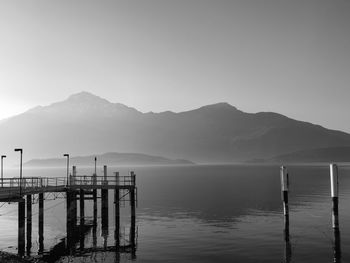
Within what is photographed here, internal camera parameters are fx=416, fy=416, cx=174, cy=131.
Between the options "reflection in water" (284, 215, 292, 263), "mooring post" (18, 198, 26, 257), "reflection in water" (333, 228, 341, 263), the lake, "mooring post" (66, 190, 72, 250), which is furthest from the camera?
"mooring post" (66, 190, 72, 250)

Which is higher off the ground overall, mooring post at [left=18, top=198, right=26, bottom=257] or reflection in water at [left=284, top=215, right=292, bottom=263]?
mooring post at [left=18, top=198, right=26, bottom=257]

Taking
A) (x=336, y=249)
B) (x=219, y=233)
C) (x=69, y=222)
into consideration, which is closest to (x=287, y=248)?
(x=336, y=249)

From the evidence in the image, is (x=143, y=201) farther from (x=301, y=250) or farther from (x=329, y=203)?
(x=301, y=250)

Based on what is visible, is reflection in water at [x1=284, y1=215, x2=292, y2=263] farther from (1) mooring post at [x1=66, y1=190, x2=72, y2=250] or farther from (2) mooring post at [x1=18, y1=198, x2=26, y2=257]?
(2) mooring post at [x1=18, y1=198, x2=26, y2=257]

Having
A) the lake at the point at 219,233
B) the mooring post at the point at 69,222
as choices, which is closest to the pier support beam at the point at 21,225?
the lake at the point at 219,233

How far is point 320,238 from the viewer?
Answer: 53.2 m

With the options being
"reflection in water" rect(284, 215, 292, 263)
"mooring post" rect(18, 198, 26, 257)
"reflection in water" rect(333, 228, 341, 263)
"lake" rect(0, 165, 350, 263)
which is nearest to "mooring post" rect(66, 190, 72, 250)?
"lake" rect(0, 165, 350, 263)

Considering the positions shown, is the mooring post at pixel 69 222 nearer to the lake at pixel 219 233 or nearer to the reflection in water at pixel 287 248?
the lake at pixel 219 233

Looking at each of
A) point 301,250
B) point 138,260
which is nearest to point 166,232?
point 138,260

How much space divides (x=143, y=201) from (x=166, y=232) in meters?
47.3

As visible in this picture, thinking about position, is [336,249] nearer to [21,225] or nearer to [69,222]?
[69,222]

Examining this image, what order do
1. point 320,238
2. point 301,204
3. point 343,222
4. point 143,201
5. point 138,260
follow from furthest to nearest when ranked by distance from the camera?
point 143,201
point 301,204
point 343,222
point 320,238
point 138,260

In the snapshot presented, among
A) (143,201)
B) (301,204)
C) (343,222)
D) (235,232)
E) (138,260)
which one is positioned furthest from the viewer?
(143,201)

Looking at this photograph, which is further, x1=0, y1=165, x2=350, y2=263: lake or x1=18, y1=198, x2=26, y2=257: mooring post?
x1=18, y1=198, x2=26, y2=257: mooring post
